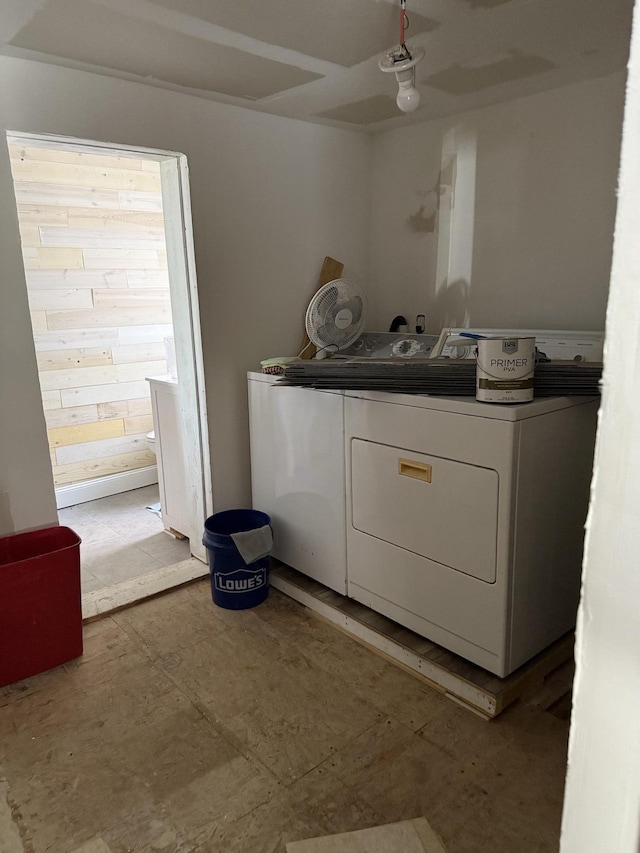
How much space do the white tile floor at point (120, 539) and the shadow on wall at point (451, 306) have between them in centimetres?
186

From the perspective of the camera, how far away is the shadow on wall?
3059 millimetres

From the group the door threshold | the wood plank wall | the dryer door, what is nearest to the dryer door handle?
the dryer door

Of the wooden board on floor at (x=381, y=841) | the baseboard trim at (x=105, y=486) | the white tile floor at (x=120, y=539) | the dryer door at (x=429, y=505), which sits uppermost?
the dryer door at (x=429, y=505)

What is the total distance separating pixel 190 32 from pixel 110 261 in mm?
2292

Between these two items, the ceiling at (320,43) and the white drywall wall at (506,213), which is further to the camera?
the white drywall wall at (506,213)

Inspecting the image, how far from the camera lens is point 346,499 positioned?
2.48m

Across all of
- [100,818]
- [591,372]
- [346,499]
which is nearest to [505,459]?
[591,372]

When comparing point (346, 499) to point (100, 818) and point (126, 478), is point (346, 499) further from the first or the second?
point (126, 478)

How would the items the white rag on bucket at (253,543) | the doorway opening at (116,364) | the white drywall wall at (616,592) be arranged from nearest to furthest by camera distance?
the white drywall wall at (616,592)
the white rag on bucket at (253,543)
the doorway opening at (116,364)

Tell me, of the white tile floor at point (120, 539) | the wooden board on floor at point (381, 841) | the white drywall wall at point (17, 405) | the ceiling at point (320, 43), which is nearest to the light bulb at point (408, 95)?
the ceiling at point (320, 43)

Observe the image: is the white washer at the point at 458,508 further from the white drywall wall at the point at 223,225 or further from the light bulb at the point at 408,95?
the light bulb at the point at 408,95

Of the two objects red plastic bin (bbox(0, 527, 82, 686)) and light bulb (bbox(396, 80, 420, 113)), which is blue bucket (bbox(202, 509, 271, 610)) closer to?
red plastic bin (bbox(0, 527, 82, 686))

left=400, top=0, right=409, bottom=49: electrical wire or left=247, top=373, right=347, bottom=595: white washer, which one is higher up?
left=400, top=0, right=409, bottom=49: electrical wire

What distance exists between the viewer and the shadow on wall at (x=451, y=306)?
120 inches
